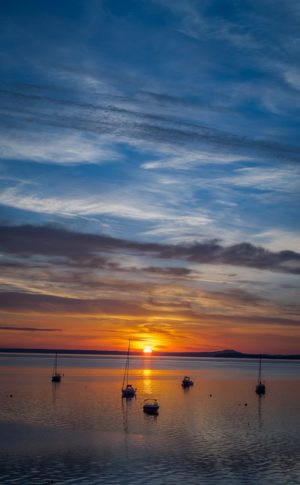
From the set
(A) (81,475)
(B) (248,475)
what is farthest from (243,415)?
(A) (81,475)

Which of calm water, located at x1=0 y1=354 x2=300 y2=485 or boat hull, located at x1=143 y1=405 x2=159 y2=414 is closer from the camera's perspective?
calm water, located at x1=0 y1=354 x2=300 y2=485

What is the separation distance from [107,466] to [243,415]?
47.1 meters

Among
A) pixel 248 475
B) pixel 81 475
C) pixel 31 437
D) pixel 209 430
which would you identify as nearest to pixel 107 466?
pixel 81 475

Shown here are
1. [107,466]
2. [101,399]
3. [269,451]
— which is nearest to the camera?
[107,466]

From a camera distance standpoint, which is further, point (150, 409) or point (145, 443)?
point (150, 409)

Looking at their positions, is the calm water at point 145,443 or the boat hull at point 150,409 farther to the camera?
the boat hull at point 150,409

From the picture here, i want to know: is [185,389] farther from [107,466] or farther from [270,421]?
[107,466]

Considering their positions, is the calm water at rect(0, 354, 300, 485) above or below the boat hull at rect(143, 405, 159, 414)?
below

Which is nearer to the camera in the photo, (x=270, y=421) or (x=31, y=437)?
(x=31, y=437)

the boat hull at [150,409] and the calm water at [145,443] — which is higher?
the boat hull at [150,409]

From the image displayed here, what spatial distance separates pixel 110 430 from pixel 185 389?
83150mm

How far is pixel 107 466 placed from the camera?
169 feet

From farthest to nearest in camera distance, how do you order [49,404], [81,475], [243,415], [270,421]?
[49,404]
[243,415]
[270,421]
[81,475]

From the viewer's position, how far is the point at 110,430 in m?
72.2
